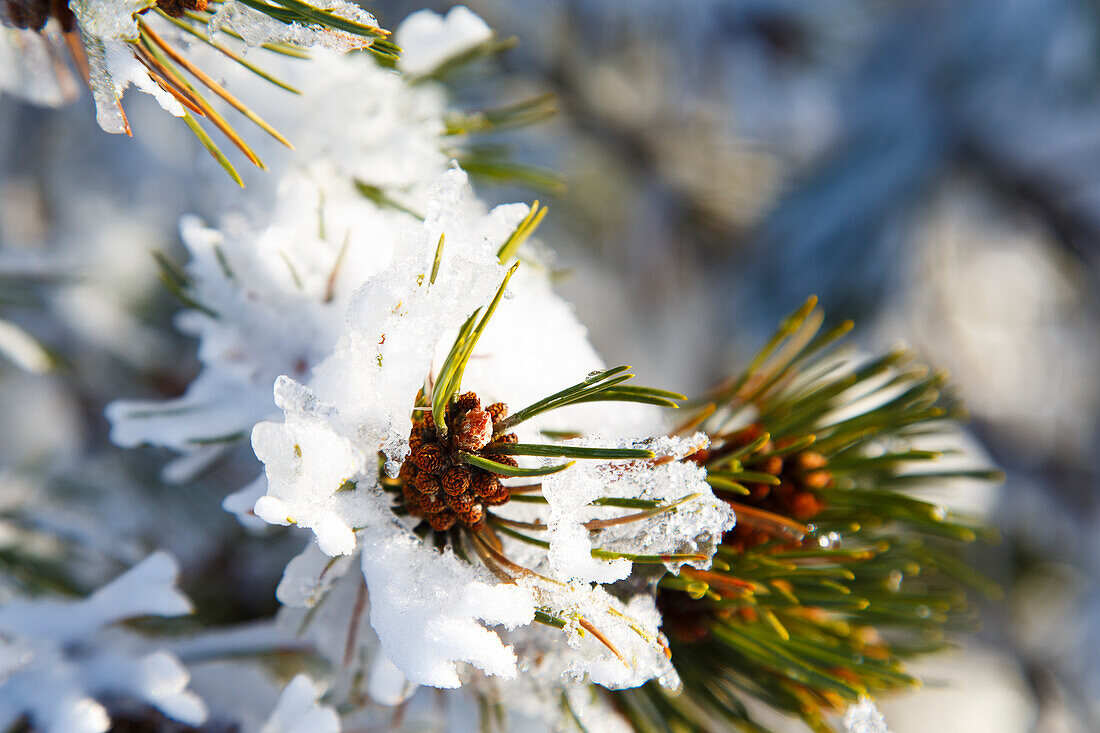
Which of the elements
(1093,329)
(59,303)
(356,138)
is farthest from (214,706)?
(1093,329)

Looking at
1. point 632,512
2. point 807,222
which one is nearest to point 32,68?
point 632,512

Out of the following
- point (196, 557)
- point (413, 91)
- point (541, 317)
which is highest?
point (413, 91)

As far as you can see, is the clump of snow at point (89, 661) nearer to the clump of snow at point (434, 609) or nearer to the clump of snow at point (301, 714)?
the clump of snow at point (301, 714)

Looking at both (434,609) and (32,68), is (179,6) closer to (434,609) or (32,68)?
(32,68)

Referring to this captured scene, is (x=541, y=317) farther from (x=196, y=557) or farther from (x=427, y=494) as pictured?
(x=196, y=557)

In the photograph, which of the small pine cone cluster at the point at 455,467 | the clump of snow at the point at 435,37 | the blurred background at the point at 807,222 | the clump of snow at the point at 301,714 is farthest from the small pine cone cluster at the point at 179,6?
the blurred background at the point at 807,222

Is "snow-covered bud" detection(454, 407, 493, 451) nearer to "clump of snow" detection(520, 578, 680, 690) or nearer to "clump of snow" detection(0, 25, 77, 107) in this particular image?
"clump of snow" detection(520, 578, 680, 690)
